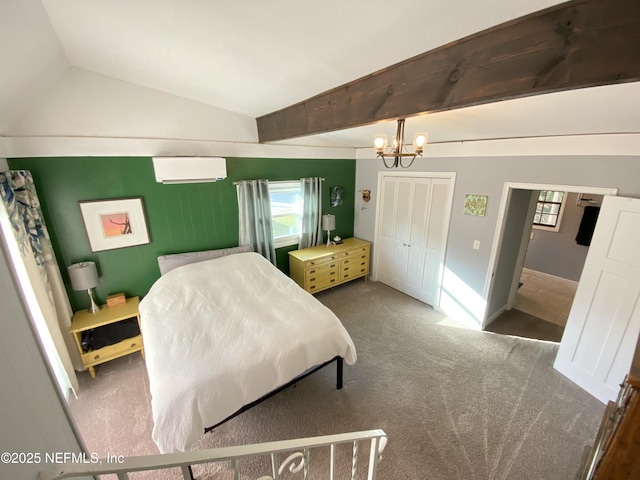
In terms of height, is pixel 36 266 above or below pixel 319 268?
above

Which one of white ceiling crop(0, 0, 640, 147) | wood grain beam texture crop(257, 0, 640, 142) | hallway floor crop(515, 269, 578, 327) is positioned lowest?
hallway floor crop(515, 269, 578, 327)

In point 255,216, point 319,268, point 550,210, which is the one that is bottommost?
point 319,268

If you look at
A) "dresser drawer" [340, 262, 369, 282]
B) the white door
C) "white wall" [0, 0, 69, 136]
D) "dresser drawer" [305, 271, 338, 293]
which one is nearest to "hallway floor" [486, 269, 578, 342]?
the white door

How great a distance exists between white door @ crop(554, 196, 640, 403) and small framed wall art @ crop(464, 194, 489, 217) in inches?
38.0

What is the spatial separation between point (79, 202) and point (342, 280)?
3.47 metres

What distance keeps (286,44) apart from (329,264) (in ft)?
10.1

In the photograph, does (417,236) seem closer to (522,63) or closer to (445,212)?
(445,212)

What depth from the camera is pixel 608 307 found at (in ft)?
7.61

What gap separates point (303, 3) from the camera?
1.12m

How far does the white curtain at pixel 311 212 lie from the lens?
4.07m

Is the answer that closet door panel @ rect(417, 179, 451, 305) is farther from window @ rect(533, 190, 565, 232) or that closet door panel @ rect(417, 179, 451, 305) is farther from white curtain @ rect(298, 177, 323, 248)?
window @ rect(533, 190, 565, 232)

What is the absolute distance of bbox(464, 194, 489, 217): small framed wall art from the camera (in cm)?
309

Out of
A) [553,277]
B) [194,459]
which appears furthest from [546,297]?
[194,459]

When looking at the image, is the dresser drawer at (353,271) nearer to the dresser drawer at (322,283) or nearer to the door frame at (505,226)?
the dresser drawer at (322,283)
